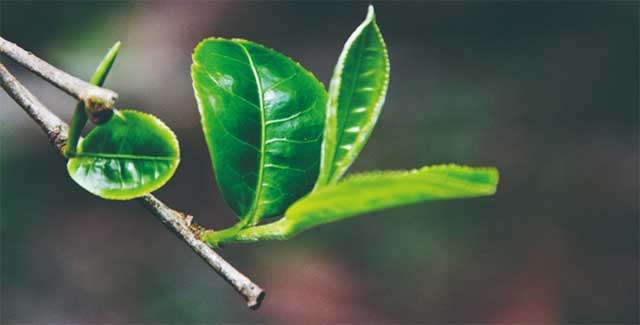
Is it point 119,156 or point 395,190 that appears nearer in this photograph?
point 395,190

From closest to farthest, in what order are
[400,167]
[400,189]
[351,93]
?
[400,189], [351,93], [400,167]

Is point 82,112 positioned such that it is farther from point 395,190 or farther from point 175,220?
point 395,190

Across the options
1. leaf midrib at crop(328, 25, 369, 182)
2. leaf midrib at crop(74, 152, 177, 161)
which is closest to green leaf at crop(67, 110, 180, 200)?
leaf midrib at crop(74, 152, 177, 161)

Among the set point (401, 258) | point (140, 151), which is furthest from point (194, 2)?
point (140, 151)

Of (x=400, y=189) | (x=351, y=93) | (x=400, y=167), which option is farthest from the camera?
(x=400, y=167)

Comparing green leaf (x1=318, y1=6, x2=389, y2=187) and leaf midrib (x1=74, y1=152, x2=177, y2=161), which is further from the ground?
green leaf (x1=318, y1=6, x2=389, y2=187)

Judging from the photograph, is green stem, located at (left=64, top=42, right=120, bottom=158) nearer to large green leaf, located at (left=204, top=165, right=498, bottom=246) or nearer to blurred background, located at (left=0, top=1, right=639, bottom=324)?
large green leaf, located at (left=204, top=165, right=498, bottom=246)

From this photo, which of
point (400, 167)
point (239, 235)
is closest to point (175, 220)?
point (239, 235)
